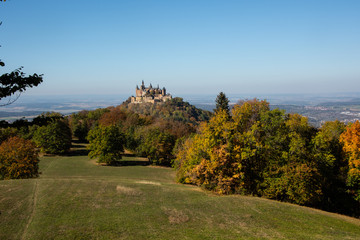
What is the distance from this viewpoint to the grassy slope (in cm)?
1576

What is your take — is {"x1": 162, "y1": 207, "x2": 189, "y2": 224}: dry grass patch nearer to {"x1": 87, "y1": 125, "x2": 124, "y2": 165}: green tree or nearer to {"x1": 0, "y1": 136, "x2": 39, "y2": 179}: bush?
{"x1": 0, "y1": 136, "x2": 39, "y2": 179}: bush

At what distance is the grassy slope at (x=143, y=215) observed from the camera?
1576 centimetres

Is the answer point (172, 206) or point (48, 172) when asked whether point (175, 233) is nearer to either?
point (172, 206)

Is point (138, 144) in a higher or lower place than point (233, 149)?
lower

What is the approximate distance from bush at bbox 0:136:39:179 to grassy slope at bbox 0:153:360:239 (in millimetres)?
10428

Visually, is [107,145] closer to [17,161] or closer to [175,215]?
[17,161]

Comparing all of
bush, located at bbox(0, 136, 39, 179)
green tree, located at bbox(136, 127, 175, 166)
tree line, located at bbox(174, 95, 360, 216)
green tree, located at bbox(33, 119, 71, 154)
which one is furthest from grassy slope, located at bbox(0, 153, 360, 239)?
green tree, located at bbox(33, 119, 71, 154)

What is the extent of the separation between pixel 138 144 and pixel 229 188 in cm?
4342

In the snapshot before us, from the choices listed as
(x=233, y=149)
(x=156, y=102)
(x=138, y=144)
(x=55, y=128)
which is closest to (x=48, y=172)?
(x=55, y=128)

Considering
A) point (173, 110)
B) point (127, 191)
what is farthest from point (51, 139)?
point (173, 110)

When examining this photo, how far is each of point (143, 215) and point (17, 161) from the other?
26.6 m

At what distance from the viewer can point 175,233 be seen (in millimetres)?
15867

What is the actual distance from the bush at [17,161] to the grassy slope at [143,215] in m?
10.4

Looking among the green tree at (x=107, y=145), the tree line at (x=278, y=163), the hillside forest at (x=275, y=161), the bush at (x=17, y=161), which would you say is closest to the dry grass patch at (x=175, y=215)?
the tree line at (x=278, y=163)
